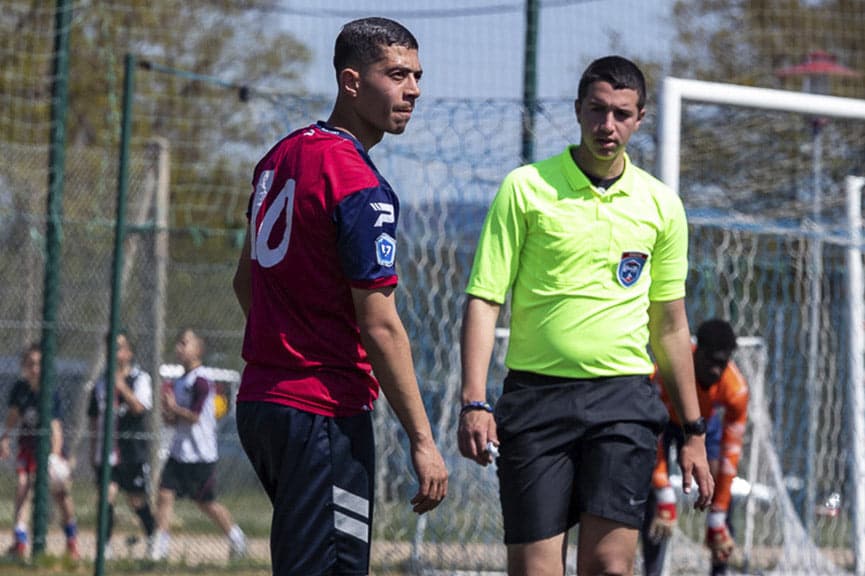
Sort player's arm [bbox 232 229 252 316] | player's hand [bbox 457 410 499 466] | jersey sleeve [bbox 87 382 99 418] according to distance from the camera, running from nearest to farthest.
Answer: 1. player's arm [bbox 232 229 252 316]
2. player's hand [bbox 457 410 499 466]
3. jersey sleeve [bbox 87 382 99 418]

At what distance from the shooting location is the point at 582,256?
4.98 m

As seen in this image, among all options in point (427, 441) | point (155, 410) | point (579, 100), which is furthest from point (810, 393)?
point (427, 441)

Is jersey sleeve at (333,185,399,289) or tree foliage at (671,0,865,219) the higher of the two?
tree foliage at (671,0,865,219)

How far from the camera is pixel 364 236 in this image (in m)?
3.76

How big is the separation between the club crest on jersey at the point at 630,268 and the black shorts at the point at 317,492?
1.43 metres

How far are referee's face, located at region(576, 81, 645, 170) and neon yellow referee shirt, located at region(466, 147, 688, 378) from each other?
0.11m

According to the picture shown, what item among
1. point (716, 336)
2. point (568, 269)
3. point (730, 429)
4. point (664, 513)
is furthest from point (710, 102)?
point (568, 269)

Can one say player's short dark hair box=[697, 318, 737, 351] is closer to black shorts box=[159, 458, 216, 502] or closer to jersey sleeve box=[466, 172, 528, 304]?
jersey sleeve box=[466, 172, 528, 304]

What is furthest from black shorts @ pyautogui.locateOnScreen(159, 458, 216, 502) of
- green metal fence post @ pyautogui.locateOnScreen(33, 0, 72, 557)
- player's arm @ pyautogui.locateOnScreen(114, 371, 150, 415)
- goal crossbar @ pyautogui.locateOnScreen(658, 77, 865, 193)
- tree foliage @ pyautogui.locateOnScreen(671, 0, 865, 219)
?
goal crossbar @ pyautogui.locateOnScreen(658, 77, 865, 193)

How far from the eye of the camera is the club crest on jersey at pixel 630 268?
5.05 metres

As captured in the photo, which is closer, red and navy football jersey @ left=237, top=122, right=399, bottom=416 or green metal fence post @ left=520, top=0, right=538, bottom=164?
red and navy football jersey @ left=237, top=122, right=399, bottom=416

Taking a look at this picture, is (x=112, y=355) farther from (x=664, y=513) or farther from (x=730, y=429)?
(x=730, y=429)

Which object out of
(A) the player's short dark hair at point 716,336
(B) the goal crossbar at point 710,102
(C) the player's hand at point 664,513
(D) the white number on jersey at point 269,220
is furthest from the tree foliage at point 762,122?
(D) the white number on jersey at point 269,220

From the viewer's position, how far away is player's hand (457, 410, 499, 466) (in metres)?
4.75
